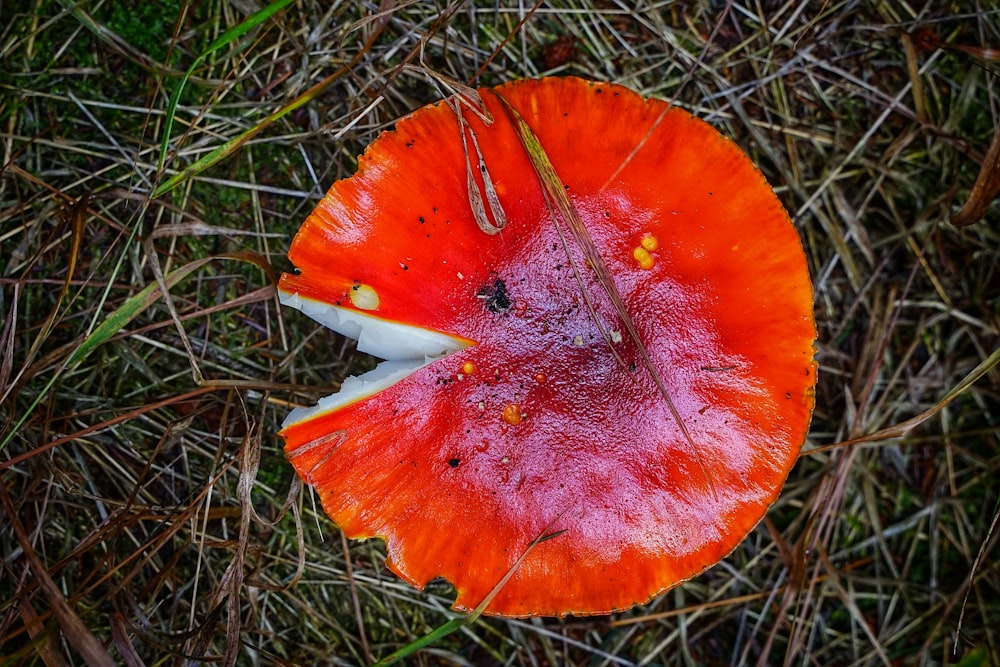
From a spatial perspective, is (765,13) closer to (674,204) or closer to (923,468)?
(674,204)

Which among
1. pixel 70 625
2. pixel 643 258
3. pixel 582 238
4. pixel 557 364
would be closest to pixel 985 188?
pixel 643 258

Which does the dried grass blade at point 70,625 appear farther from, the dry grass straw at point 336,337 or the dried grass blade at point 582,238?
the dried grass blade at point 582,238

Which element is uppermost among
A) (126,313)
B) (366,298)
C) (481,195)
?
(481,195)

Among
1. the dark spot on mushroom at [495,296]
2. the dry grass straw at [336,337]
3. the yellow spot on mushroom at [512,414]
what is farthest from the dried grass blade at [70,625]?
the dark spot on mushroom at [495,296]

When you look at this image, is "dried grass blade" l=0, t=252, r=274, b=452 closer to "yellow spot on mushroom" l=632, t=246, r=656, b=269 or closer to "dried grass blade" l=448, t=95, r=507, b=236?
"dried grass blade" l=448, t=95, r=507, b=236

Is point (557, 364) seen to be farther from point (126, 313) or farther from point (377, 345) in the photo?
point (126, 313)

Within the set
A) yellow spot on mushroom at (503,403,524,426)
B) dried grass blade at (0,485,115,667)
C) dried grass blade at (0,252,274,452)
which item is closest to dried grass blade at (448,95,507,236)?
yellow spot on mushroom at (503,403,524,426)
